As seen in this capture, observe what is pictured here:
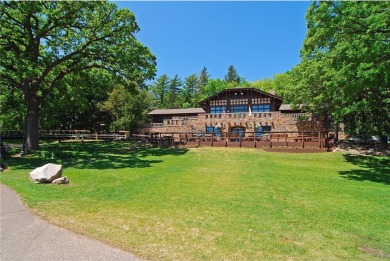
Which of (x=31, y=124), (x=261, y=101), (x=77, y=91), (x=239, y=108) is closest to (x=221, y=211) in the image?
(x=31, y=124)

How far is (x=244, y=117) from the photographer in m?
32.9

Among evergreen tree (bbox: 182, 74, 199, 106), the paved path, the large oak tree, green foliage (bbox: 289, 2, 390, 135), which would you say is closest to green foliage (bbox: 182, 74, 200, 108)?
evergreen tree (bbox: 182, 74, 199, 106)

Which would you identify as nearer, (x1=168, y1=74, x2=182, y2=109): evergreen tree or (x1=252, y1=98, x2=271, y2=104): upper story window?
(x1=252, y1=98, x2=271, y2=104): upper story window

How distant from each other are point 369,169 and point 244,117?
722 inches

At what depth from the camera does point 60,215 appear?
6.30m

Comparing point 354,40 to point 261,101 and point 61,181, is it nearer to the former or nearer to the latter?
point 61,181

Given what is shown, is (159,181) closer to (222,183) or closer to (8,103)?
(222,183)

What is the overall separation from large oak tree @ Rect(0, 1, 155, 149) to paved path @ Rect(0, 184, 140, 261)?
12.1m

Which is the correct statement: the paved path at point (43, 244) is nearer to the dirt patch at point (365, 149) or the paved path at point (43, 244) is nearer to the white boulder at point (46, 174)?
the white boulder at point (46, 174)

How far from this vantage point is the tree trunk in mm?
18891

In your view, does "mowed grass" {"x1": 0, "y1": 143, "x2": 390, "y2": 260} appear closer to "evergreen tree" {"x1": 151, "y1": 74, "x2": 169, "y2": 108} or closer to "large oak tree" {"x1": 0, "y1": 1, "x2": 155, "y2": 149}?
"large oak tree" {"x1": 0, "y1": 1, "x2": 155, "y2": 149}

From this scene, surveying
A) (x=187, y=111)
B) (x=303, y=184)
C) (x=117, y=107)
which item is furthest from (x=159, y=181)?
(x=187, y=111)

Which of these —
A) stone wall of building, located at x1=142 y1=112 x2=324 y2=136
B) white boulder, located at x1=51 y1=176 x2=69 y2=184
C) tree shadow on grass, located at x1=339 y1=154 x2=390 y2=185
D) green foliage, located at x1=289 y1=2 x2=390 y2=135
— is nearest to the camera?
white boulder, located at x1=51 y1=176 x2=69 y2=184

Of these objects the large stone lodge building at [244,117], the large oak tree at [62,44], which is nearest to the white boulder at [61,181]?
the large oak tree at [62,44]
